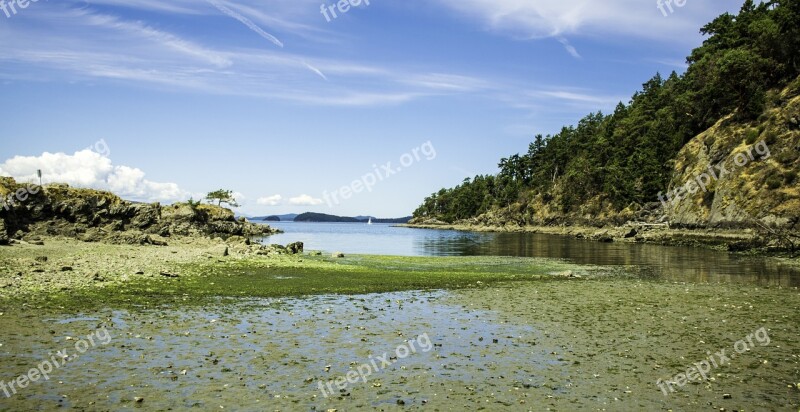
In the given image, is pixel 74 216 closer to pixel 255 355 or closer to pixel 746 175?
pixel 255 355

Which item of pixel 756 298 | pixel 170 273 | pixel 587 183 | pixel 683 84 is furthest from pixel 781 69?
pixel 170 273

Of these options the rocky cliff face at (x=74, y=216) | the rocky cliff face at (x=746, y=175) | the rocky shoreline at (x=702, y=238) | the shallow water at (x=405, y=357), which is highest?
the rocky cliff face at (x=746, y=175)

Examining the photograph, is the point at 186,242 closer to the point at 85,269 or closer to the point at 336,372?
the point at 85,269

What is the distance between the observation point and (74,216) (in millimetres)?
59094

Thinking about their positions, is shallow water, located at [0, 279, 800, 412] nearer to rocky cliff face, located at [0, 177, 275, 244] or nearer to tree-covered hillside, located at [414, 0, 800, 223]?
rocky cliff face, located at [0, 177, 275, 244]

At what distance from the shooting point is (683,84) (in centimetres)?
14675

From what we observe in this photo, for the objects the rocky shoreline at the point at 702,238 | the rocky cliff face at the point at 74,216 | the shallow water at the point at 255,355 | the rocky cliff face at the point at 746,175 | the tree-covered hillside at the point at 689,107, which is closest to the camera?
the shallow water at the point at 255,355

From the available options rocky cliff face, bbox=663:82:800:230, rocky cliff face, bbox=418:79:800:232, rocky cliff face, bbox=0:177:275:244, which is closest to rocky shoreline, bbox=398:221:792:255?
rocky cliff face, bbox=418:79:800:232

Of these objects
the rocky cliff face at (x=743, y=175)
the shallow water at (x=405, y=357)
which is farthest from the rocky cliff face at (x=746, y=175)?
the shallow water at (x=405, y=357)

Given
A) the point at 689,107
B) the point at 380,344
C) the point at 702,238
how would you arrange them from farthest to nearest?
the point at 689,107, the point at 702,238, the point at 380,344

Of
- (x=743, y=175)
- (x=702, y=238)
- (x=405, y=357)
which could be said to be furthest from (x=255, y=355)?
(x=743, y=175)

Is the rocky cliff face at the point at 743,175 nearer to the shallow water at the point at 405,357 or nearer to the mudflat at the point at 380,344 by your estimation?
the mudflat at the point at 380,344

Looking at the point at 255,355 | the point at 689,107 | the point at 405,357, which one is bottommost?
the point at 405,357

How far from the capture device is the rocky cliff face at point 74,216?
167 ft
